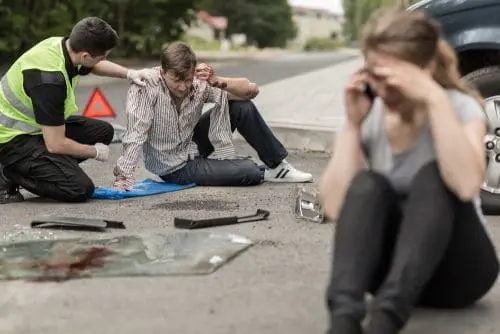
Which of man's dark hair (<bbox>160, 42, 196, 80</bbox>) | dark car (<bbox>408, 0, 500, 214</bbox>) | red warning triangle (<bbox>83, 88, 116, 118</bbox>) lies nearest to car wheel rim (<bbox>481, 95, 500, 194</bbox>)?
dark car (<bbox>408, 0, 500, 214</bbox>)

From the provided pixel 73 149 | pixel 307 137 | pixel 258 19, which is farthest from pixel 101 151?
pixel 258 19

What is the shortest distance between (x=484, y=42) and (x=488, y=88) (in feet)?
0.94

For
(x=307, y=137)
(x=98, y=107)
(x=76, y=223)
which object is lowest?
(x=98, y=107)

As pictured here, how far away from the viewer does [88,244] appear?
4977 mm

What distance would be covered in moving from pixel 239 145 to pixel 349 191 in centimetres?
588

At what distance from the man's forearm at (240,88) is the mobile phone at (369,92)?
140 inches

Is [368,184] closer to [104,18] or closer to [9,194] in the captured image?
[9,194]

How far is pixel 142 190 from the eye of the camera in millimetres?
6785

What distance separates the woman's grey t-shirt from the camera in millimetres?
3377

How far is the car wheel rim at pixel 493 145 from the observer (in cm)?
587

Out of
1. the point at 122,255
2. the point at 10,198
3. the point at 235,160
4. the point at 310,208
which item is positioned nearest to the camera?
the point at 122,255

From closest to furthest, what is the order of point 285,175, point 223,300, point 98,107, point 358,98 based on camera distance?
point 358,98 → point 223,300 → point 285,175 → point 98,107

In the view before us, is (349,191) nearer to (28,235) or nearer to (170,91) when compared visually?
(28,235)

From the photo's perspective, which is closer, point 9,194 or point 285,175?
point 9,194
